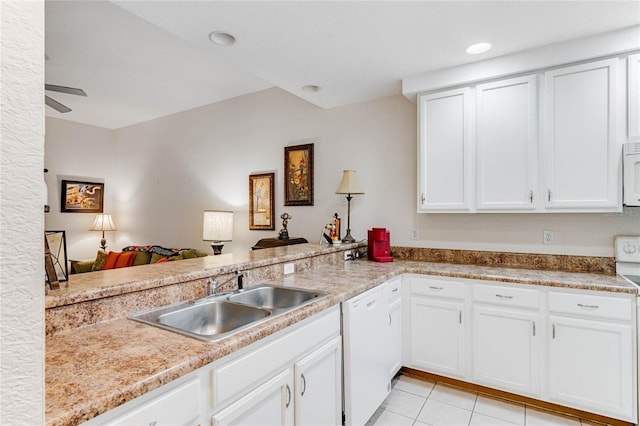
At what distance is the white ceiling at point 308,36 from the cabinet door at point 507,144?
0.31 meters

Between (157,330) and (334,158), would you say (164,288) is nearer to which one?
(157,330)

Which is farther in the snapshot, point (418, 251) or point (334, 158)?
point (334, 158)

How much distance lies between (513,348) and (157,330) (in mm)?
2248

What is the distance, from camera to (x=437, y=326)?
2590mm


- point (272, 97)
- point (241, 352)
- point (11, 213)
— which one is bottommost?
point (241, 352)

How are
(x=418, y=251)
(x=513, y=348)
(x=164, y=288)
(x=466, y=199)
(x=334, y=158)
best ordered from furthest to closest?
(x=334, y=158) → (x=418, y=251) → (x=466, y=199) → (x=513, y=348) → (x=164, y=288)

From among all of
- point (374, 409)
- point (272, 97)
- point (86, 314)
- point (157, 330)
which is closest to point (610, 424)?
point (374, 409)

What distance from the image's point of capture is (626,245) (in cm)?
238

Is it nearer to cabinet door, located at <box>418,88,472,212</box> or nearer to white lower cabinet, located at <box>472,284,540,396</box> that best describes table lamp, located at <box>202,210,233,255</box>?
cabinet door, located at <box>418,88,472,212</box>

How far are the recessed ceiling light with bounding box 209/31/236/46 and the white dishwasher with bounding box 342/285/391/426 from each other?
72.6 inches

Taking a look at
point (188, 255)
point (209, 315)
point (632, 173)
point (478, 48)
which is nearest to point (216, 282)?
point (209, 315)

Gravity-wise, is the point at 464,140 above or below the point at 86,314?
above

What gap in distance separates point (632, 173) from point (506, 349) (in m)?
1.40

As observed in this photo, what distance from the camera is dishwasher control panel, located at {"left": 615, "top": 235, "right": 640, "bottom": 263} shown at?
2348mm
